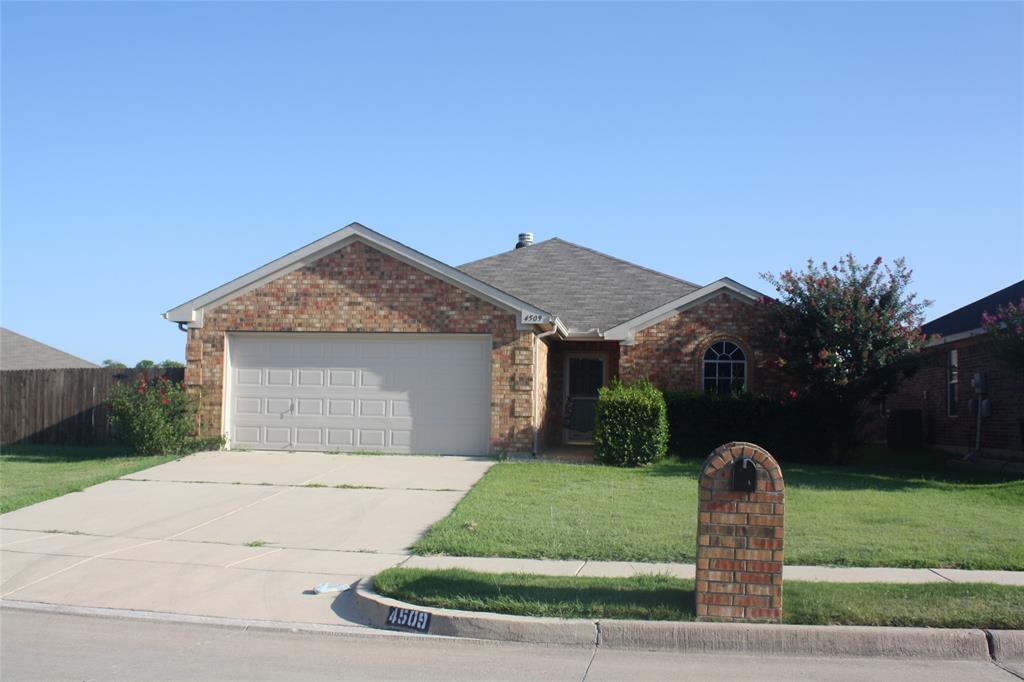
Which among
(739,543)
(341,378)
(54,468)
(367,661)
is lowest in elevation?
(367,661)

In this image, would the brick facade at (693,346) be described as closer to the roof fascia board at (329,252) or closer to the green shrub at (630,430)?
the green shrub at (630,430)

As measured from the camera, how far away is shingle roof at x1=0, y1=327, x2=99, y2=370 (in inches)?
1142

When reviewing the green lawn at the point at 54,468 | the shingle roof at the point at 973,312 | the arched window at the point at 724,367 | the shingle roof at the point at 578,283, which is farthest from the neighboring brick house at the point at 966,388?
the green lawn at the point at 54,468

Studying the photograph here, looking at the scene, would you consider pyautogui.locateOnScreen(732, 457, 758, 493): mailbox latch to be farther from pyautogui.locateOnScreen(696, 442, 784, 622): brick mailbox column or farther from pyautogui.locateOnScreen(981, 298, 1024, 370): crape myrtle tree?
pyautogui.locateOnScreen(981, 298, 1024, 370): crape myrtle tree

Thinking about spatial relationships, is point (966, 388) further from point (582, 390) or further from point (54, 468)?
point (54, 468)

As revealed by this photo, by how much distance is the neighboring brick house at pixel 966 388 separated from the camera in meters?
17.6

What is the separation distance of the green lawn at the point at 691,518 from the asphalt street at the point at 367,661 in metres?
2.74

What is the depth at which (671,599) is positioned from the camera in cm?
773

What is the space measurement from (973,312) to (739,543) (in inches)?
623

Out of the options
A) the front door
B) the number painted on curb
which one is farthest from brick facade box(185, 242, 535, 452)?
the number painted on curb

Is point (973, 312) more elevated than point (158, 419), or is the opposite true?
point (973, 312)

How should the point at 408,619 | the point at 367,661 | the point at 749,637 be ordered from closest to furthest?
the point at 367,661
the point at 749,637
the point at 408,619

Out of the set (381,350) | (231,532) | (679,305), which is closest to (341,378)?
(381,350)

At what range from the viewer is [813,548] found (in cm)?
994
